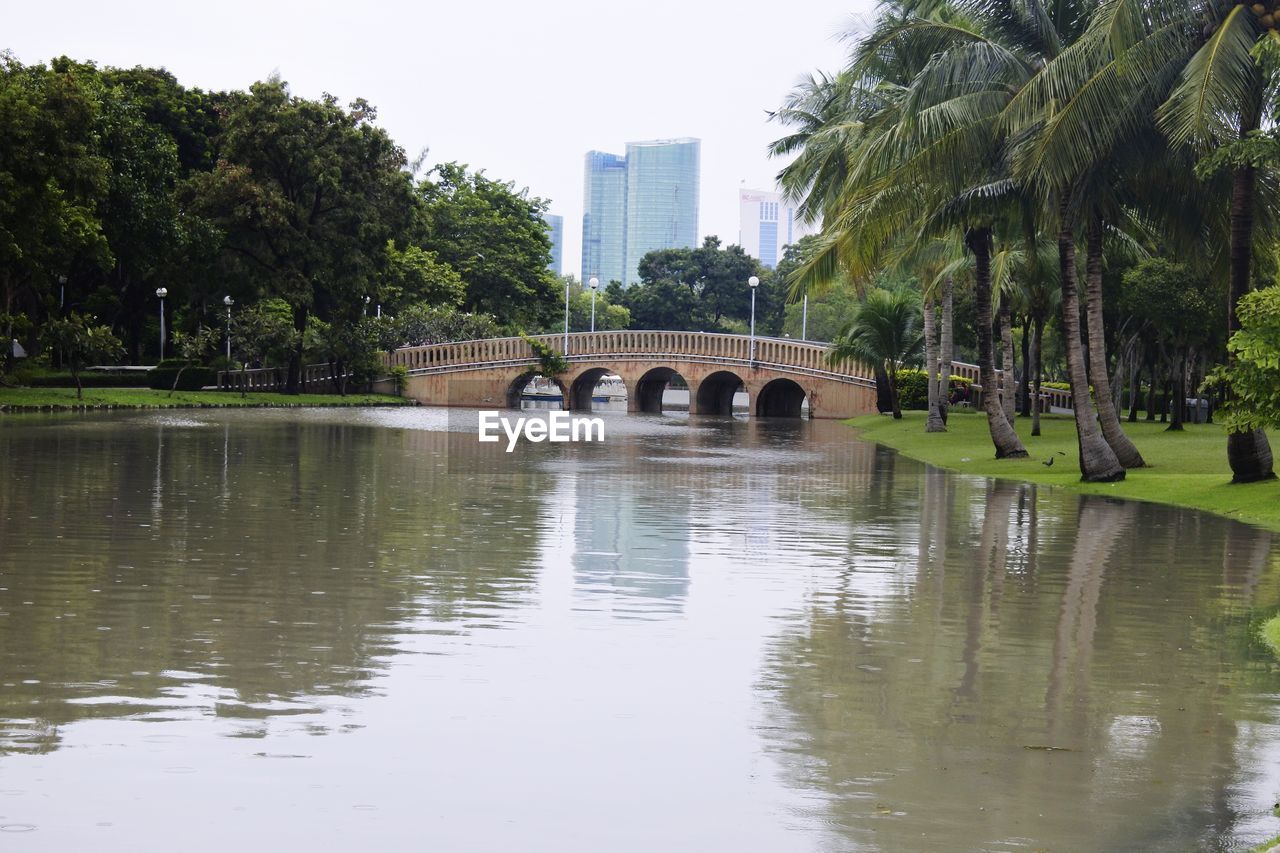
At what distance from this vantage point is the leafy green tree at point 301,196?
59906 mm

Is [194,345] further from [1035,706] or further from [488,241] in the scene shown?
[1035,706]

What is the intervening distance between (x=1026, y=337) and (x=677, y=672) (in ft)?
148

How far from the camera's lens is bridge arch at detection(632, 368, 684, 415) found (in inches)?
3073

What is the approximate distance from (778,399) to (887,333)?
24.2 metres

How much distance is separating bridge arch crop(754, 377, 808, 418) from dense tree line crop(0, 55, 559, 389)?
54.4 feet

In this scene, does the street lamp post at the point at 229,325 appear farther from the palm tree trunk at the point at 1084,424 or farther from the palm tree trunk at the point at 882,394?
the palm tree trunk at the point at 1084,424

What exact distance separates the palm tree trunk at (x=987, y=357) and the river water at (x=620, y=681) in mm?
12475

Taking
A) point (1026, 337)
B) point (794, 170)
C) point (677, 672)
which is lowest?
point (677, 672)

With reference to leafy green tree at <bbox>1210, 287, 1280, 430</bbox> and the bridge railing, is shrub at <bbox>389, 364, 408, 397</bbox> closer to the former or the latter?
the bridge railing

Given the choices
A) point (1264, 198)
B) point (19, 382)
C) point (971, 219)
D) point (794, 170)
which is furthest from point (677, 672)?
point (19, 382)

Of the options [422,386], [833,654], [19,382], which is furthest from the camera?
[422,386]

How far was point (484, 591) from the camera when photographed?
11828 millimetres

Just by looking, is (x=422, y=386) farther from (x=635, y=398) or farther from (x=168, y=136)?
(x=168, y=136)

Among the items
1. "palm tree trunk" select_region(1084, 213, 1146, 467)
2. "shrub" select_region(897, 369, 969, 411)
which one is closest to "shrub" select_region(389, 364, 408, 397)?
"shrub" select_region(897, 369, 969, 411)
